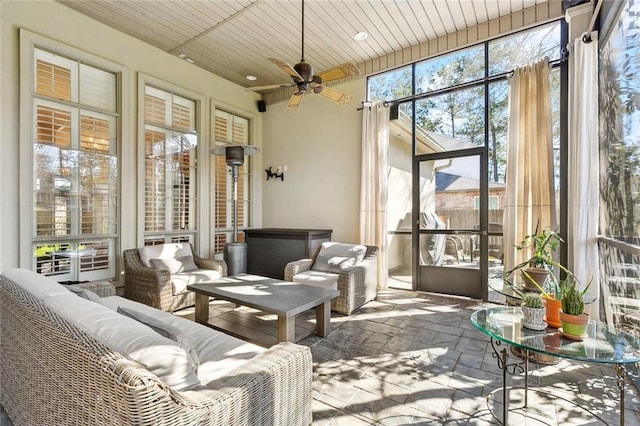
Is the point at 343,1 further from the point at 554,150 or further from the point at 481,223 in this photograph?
the point at 481,223

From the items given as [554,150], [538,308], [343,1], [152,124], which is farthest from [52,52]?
[554,150]

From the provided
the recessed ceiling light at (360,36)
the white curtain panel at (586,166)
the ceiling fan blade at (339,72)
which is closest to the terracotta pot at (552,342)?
the white curtain panel at (586,166)

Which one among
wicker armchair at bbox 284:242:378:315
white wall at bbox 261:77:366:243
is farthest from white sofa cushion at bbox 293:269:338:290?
white wall at bbox 261:77:366:243

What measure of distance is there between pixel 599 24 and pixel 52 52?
20.2 ft

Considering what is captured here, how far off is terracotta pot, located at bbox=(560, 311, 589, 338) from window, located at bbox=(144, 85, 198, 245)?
4.85 meters

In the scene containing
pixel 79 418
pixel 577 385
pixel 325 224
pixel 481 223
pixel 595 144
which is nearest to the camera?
pixel 79 418

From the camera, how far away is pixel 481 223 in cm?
414

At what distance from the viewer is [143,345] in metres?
1.10

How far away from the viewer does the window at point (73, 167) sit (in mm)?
3576

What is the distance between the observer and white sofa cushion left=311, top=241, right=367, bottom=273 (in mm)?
4137

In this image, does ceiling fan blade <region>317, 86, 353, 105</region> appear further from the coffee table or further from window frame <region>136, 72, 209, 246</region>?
window frame <region>136, 72, 209, 246</region>

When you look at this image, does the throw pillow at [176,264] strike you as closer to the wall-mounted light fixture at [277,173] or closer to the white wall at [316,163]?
the white wall at [316,163]

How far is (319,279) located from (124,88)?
374 cm

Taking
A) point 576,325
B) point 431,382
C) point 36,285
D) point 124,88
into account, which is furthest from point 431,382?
point 124,88
